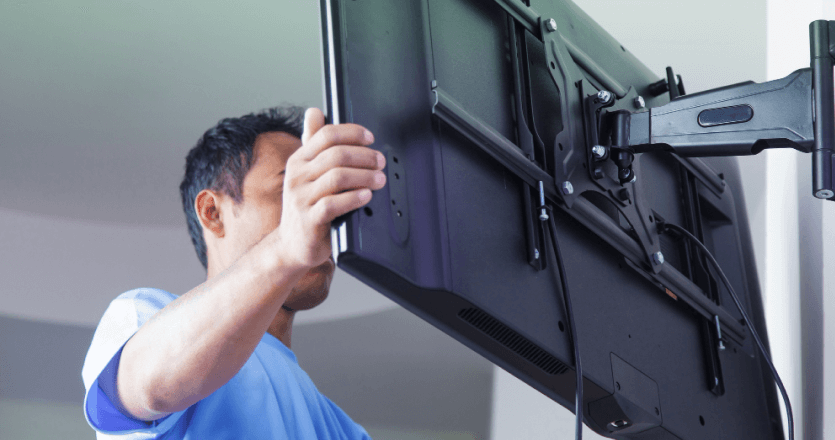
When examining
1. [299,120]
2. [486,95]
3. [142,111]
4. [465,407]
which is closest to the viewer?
[486,95]

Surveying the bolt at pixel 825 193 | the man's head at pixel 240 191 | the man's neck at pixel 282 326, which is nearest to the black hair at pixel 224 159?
the man's head at pixel 240 191

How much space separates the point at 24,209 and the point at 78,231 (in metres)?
0.23

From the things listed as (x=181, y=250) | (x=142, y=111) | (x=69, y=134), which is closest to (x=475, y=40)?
(x=142, y=111)

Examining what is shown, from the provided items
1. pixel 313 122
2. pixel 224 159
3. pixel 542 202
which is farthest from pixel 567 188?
pixel 224 159

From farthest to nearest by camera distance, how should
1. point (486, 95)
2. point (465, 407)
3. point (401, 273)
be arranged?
point (465, 407) < point (486, 95) < point (401, 273)

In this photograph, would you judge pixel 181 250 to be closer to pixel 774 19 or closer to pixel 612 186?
pixel 774 19

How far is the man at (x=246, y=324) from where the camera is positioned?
600 millimetres

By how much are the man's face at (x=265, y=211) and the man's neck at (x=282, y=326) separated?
0.07ft

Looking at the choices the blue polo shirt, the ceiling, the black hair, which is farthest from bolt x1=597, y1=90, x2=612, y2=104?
the ceiling

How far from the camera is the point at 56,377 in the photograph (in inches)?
134

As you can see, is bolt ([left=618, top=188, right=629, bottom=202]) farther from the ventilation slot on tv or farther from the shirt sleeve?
the shirt sleeve

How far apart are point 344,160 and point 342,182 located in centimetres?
2

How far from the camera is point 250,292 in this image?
2.13 ft

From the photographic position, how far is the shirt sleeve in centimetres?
78
